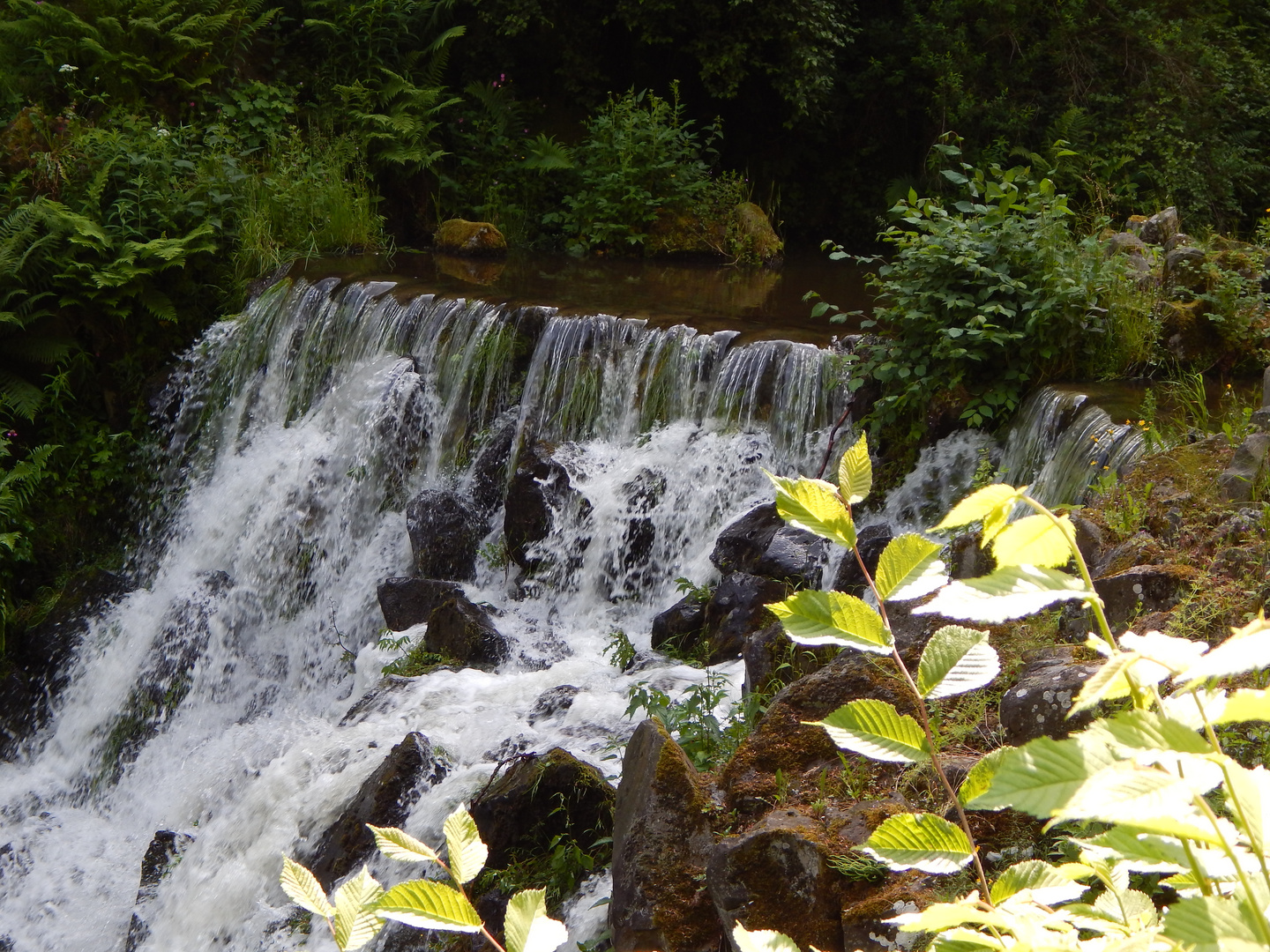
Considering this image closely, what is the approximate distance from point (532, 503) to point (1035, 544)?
5873 millimetres

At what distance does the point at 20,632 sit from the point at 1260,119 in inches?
491

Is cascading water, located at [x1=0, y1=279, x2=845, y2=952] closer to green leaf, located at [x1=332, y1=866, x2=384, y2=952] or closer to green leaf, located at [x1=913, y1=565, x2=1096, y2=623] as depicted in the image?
green leaf, located at [x1=332, y1=866, x2=384, y2=952]

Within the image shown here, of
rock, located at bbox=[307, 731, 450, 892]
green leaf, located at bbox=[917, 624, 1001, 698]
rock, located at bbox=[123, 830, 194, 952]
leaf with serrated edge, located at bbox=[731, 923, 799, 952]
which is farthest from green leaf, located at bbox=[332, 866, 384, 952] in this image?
rock, located at bbox=[123, 830, 194, 952]

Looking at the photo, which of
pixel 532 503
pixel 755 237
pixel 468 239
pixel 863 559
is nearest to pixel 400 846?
pixel 863 559

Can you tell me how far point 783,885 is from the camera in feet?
8.93

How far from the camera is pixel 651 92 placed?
12.5 m

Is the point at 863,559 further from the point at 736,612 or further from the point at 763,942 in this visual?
the point at 763,942

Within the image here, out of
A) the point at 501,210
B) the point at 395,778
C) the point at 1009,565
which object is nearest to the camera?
the point at 1009,565

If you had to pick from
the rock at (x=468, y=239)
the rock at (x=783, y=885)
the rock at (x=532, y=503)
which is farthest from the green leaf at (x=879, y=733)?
the rock at (x=468, y=239)

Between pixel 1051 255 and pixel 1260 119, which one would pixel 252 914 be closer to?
pixel 1051 255

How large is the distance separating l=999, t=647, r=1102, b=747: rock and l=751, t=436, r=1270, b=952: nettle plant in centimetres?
169

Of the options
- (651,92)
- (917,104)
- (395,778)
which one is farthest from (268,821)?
(917,104)

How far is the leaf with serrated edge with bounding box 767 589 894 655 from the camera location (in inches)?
38.4

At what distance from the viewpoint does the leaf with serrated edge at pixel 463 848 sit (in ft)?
3.28
